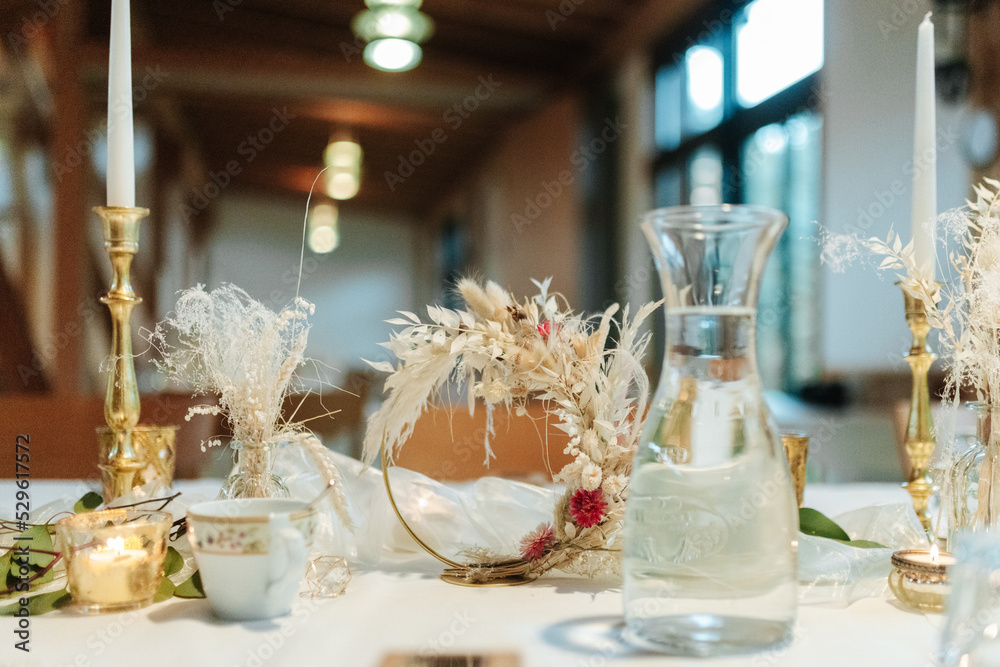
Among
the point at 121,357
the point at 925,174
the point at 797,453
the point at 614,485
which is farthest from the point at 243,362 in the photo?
the point at 925,174

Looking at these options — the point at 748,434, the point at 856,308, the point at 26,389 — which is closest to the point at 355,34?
the point at 26,389

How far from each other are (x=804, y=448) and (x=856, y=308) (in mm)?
2038

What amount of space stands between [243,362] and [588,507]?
32 cm

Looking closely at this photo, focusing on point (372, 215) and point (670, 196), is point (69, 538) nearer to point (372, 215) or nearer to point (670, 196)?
point (372, 215)

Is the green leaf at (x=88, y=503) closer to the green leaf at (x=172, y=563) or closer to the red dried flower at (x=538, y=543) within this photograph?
the green leaf at (x=172, y=563)

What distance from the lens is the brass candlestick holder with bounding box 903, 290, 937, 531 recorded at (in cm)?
72

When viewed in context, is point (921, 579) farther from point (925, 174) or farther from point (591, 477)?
point (925, 174)

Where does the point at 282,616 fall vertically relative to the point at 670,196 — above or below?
below

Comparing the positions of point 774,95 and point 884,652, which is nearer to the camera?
point 884,652

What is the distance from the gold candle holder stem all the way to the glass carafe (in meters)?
0.45

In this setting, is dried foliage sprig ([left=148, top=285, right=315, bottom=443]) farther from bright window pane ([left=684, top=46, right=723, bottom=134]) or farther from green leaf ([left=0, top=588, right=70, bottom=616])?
bright window pane ([left=684, top=46, right=723, bottom=134])

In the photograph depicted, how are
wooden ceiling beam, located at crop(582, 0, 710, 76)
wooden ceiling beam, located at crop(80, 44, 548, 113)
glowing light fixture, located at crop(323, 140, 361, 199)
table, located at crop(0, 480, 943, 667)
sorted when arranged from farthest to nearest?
wooden ceiling beam, located at crop(582, 0, 710, 76) < glowing light fixture, located at crop(323, 140, 361, 199) < wooden ceiling beam, located at crop(80, 44, 548, 113) < table, located at crop(0, 480, 943, 667)

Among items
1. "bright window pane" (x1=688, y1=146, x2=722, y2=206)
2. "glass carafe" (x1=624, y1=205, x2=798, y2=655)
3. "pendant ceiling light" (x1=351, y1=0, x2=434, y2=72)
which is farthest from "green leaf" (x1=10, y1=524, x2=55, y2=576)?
"bright window pane" (x1=688, y1=146, x2=722, y2=206)

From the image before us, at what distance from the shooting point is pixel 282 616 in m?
0.55
